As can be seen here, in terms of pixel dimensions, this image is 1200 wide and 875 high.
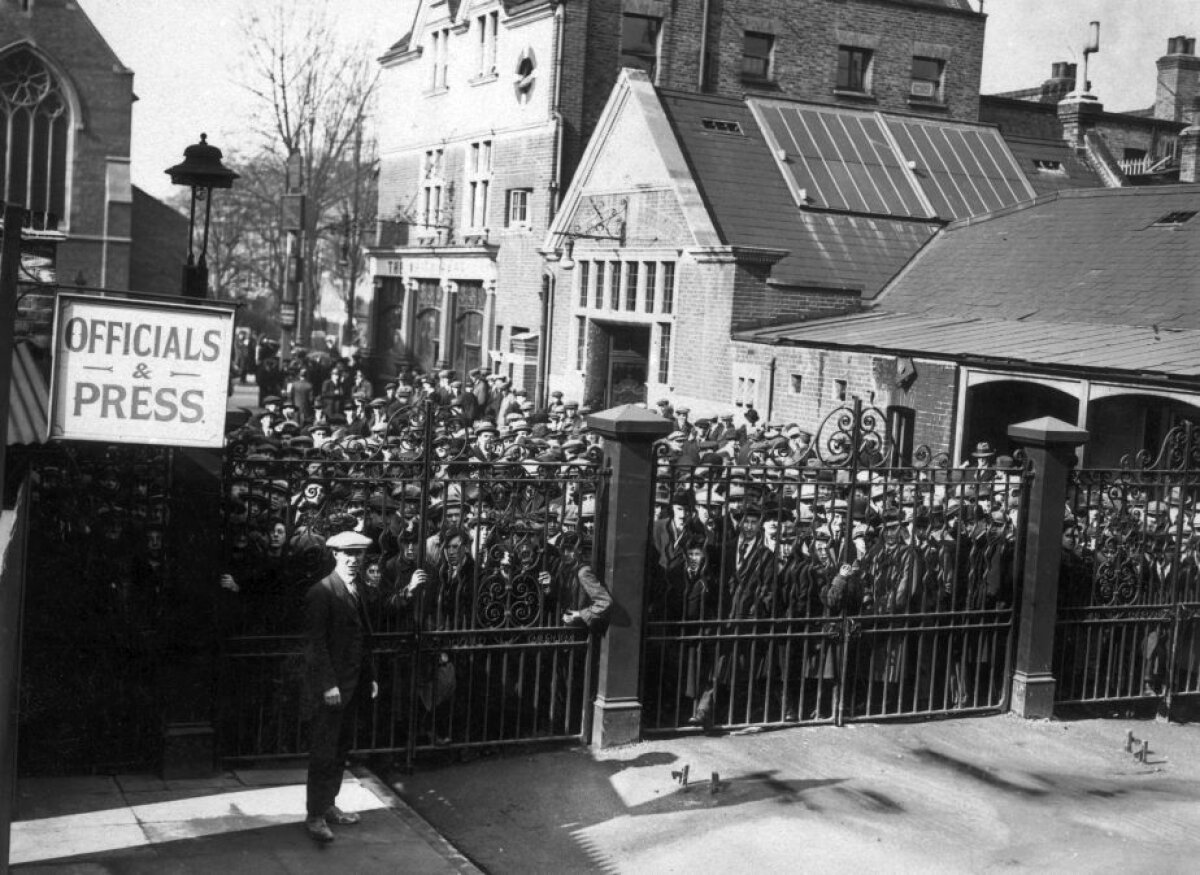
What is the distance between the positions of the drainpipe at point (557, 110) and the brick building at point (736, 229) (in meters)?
2.02

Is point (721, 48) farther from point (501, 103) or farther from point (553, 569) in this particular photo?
point (553, 569)

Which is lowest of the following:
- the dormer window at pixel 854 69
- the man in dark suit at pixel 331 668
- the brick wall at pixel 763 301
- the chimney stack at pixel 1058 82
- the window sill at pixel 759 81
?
the man in dark suit at pixel 331 668

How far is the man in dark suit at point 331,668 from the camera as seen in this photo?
729cm

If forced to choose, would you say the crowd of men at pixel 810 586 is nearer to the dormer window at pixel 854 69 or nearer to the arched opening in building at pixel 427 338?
the dormer window at pixel 854 69

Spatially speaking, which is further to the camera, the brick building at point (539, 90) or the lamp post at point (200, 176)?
the brick building at point (539, 90)

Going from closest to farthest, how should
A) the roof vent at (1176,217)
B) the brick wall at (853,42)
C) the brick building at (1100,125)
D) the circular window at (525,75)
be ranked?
the roof vent at (1176,217)
the brick building at (1100,125)
the circular window at (525,75)
the brick wall at (853,42)

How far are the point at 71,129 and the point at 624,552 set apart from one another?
38.1 metres

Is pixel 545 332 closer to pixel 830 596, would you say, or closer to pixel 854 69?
pixel 854 69

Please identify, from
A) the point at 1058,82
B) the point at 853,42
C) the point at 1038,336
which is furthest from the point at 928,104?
the point at 1038,336

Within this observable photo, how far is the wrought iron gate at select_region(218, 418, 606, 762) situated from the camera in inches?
325

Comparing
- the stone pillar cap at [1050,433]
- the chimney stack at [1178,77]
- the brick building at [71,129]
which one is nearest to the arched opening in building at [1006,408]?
the stone pillar cap at [1050,433]

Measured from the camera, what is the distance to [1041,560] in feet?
34.5

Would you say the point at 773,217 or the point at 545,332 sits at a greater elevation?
the point at 773,217

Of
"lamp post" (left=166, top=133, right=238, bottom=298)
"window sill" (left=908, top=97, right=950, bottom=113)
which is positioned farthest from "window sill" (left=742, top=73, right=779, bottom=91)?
"lamp post" (left=166, top=133, right=238, bottom=298)
